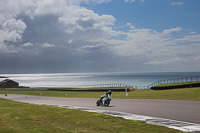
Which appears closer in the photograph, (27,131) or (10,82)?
(27,131)

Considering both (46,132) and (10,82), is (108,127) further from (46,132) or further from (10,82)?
(10,82)

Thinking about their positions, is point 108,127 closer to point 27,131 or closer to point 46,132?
point 46,132

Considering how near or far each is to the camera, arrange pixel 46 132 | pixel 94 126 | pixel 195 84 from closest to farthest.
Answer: pixel 46 132 → pixel 94 126 → pixel 195 84

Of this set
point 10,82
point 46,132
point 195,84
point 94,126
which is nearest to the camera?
point 46,132

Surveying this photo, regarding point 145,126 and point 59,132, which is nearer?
point 59,132

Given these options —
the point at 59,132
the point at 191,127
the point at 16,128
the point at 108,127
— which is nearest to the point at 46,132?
the point at 59,132

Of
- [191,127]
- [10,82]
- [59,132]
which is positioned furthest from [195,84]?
[10,82]

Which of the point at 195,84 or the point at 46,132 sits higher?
the point at 195,84

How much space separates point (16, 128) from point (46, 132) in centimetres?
173

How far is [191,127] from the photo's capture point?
9.55 meters

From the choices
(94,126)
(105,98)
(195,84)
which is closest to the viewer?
(94,126)

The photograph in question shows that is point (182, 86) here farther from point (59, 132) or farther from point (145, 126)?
point (59, 132)

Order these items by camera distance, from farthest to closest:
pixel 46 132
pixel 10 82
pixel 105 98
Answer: pixel 10 82 < pixel 105 98 < pixel 46 132

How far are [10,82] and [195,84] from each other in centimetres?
8386
